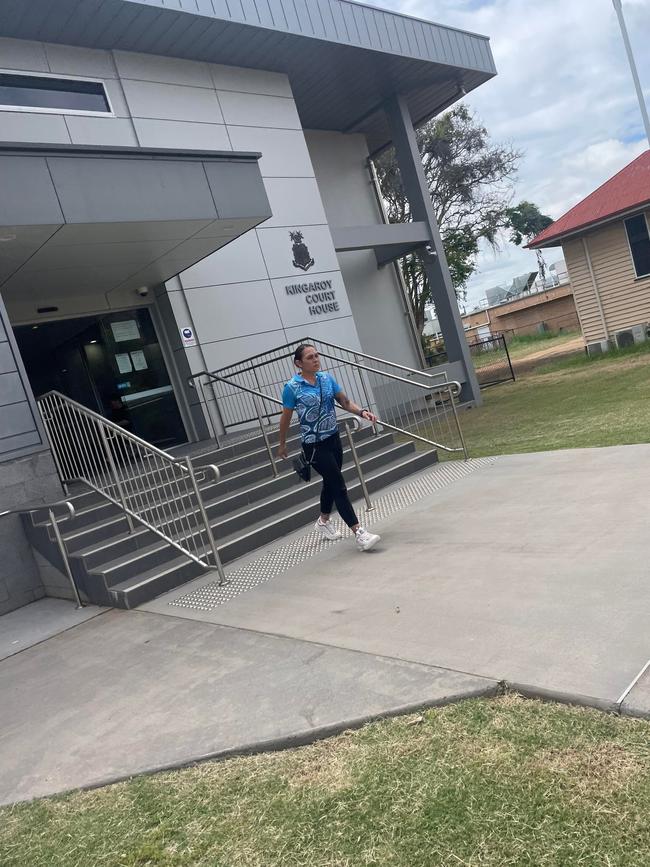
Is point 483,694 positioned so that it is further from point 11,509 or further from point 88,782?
point 11,509

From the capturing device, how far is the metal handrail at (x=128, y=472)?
642 centimetres

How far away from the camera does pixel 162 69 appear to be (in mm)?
11523

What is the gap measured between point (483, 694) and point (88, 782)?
6.03ft

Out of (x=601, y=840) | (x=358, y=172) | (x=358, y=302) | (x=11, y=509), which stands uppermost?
(x=358, y=172)

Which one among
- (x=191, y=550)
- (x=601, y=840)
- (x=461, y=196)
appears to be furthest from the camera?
(x=461, y=196)

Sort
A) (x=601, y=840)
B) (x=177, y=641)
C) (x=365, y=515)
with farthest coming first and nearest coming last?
(x=365, y=515) → (x=177, y=641) → (x=601, y=840)

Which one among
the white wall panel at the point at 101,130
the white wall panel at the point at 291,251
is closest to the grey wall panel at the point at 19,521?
the white wall panel at the point at 101,130

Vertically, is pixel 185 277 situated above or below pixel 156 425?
above

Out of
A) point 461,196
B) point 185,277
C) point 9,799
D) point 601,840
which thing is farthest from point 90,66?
point 461,196

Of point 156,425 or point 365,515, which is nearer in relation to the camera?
point 365,515

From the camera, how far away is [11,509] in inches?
269

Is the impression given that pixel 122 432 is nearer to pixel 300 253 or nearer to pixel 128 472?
pixel 128 472

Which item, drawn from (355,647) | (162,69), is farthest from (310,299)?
(355,647)

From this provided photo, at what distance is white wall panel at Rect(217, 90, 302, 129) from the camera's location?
12359mm
